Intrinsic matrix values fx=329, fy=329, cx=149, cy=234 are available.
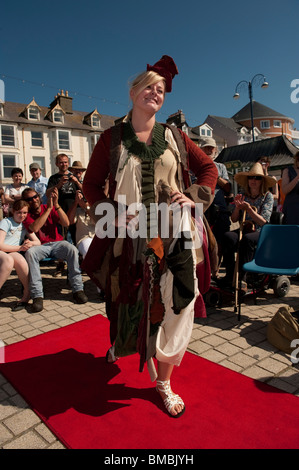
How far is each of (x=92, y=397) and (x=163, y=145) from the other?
6.46 feet

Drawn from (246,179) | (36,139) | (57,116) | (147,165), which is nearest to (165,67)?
Result: (147,165)

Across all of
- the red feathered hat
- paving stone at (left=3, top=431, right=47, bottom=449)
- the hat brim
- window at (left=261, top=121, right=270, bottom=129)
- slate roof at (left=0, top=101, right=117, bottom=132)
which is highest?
window at (left=261, top=121, right=270, bottom=129)

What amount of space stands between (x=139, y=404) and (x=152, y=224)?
135 cm

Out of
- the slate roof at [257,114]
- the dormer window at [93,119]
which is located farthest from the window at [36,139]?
the slate roof at [257,114]

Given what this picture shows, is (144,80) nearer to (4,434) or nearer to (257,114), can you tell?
(4,434)

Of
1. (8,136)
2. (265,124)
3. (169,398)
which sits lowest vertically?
(169,398)

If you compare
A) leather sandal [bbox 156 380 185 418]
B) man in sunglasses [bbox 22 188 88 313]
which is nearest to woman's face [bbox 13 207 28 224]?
man in sunglasses [bbox 22 188 88 313]

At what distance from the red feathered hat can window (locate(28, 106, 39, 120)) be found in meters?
32.3

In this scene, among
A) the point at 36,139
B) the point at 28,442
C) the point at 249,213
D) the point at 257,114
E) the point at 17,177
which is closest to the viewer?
the point at 28,442

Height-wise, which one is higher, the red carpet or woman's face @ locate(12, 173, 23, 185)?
woman's face @ locate(12, 173, 23, 185)

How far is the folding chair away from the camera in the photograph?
14.0ft

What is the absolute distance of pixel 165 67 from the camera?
7.43ft

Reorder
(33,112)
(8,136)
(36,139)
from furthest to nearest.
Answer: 1. (33,112)
2. (36,139)
3. (8,136)

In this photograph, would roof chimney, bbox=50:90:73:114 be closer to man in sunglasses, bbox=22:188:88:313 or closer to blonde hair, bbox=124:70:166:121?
man in sunglasses, bbox=22:188:88:313
